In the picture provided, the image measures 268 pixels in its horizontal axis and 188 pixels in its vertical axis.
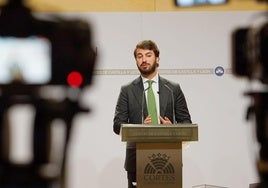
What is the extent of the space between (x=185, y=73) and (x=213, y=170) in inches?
41.2

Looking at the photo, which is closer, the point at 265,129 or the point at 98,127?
the point at 265,129

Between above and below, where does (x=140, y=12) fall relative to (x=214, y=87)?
above

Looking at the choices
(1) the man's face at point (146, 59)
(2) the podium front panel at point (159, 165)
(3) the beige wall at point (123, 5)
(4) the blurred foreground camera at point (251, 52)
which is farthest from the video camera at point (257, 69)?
(3) the beige wall at point (123, 5)

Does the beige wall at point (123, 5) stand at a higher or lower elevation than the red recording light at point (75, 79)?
higher

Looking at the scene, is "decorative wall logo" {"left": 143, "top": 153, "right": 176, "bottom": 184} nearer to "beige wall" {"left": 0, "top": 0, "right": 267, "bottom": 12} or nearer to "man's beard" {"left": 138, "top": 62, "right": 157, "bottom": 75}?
"man's beard" {"left": 138, "top": 62, "right": 157, "bottom": 75}

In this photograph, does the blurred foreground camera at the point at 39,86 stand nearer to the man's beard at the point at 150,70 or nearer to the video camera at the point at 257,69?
the video camera at the point at 257,69

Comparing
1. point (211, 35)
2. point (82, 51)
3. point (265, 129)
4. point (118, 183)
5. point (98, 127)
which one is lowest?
point (118, 183)

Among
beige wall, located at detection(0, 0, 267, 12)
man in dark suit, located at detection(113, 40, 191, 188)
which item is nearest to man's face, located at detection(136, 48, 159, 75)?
man in dark suit, located at detection(113, 40, 191, 188)

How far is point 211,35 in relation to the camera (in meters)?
5.20

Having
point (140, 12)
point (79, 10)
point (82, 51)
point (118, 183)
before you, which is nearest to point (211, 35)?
point (140, 12)

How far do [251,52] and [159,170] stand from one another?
1.60m

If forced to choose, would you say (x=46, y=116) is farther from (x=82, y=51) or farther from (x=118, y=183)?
(x=118, y=183)

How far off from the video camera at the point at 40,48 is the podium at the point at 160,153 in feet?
4.41

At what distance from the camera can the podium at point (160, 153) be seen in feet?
10.2
